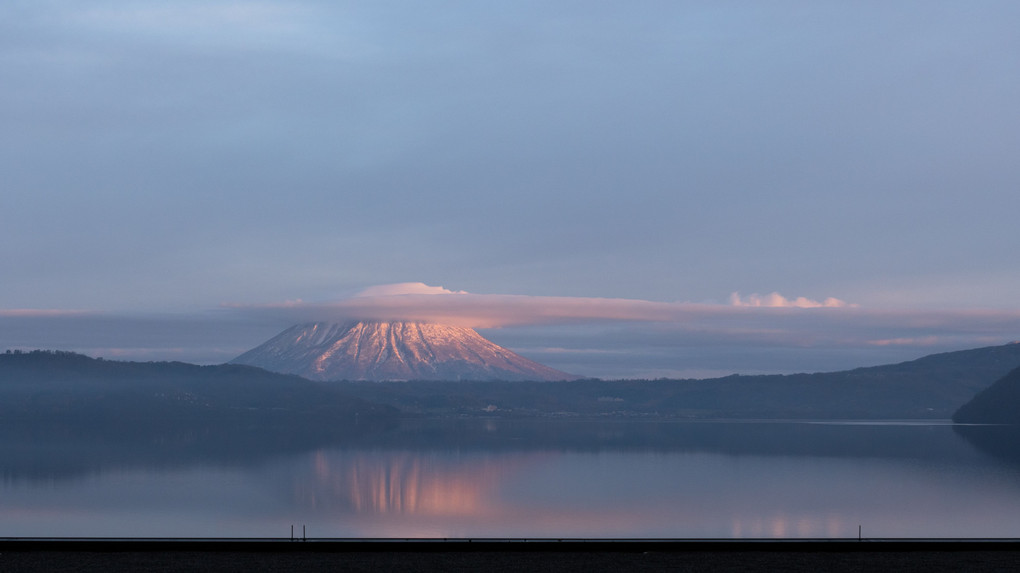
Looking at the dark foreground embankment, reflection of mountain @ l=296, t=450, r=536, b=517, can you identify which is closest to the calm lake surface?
reflection of mountain @ l=296, t=450, r=536, b=517

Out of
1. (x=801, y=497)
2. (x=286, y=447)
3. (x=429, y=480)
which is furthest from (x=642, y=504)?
(x=286, y=447)

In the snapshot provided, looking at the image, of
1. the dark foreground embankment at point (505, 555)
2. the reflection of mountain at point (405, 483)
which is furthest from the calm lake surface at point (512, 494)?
the dark foreground embankment at point (505, 555)

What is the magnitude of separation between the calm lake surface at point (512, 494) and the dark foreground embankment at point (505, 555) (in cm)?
3262

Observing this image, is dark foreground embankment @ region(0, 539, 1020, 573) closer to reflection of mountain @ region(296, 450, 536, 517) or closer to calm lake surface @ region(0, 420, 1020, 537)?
calm lake surface @ region(0, 420, 1020, 537)

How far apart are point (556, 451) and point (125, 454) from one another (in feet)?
217

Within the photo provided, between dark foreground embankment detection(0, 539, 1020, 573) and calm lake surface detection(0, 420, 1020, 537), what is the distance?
32624 mm

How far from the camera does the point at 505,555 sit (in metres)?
27.6

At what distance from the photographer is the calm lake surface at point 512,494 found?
65.9m

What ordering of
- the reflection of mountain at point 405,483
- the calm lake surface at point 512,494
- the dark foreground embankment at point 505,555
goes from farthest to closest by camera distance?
1. the reflection of mountain at point 405,483
2. the calm lake surface at point 512,494
3. the dark foreground embankment at point 505,555

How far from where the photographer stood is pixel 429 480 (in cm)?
11350

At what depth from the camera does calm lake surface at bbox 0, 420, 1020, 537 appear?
216 ft

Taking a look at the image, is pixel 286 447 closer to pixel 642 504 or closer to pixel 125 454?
pixel 125 454

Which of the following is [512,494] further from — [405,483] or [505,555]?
[505,555]

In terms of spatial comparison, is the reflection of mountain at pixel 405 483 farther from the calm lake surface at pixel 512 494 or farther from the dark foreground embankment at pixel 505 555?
the dark foreground embankment at pixel 505 555
